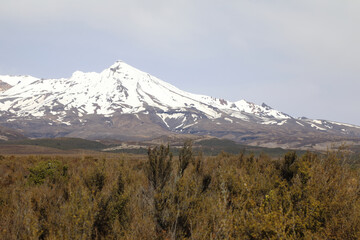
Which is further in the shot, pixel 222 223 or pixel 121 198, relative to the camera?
pixel 121 198

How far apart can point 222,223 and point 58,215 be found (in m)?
5.10

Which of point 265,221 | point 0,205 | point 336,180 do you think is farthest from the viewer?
point 0,205

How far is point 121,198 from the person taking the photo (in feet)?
31.5

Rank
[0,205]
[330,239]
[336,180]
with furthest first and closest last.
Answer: [0,205] → [336,180] → [330,239]

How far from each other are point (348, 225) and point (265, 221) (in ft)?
7.26

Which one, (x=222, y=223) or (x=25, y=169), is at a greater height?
(x=222, y=223)

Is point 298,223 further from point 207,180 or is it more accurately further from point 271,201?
point 207,180

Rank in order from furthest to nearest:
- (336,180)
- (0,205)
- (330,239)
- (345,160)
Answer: (0,205), (345,160), (336,180), (330,239)

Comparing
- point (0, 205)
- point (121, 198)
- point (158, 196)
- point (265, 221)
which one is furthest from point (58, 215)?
point (265, 221)

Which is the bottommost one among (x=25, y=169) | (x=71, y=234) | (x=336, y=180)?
(x=25, y=169)

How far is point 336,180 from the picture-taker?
28.9 feet

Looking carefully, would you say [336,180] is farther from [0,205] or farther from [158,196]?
[0,205]

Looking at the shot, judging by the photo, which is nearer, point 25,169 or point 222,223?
point 222,223

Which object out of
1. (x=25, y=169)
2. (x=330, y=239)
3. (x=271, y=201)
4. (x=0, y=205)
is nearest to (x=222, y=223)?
(x=271, y=201)
